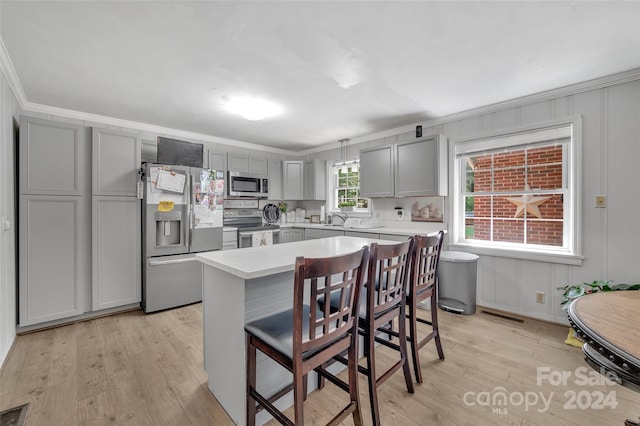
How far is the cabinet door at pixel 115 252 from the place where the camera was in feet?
9.87

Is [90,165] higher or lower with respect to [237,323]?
higher

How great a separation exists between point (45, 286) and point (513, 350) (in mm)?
4447

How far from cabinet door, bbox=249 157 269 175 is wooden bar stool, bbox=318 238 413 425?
12.0 ft

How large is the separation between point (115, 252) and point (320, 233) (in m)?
2.80

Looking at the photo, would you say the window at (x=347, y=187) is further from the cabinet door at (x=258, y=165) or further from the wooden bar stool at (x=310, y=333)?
the wooden bar stool at (x=310, y=333)

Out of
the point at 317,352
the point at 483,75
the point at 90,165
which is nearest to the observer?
the point at 317,352

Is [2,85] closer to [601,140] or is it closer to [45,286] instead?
[45,286]

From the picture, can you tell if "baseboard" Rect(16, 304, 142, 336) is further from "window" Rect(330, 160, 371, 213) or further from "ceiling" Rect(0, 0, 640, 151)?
"window" Rect(330, 160, 371, 213)

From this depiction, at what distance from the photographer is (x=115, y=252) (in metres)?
3.12

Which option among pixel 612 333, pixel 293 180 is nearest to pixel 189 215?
pixel 293 180

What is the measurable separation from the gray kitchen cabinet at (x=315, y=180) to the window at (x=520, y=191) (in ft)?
8.10

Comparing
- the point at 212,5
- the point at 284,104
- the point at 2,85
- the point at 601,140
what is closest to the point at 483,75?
the point at 601,140

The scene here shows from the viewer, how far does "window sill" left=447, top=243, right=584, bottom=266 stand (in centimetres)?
277

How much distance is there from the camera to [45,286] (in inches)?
107
